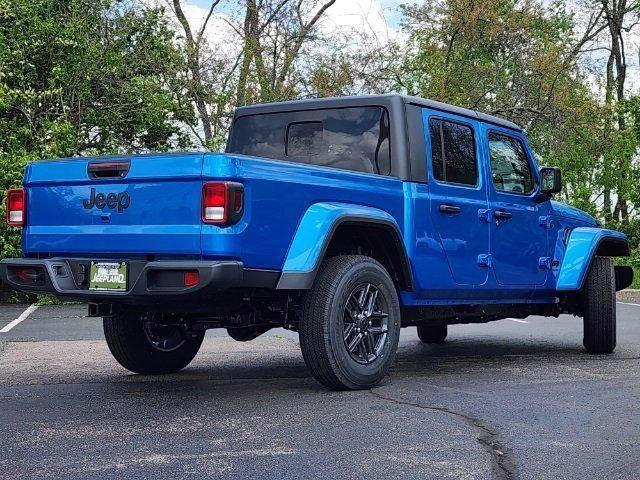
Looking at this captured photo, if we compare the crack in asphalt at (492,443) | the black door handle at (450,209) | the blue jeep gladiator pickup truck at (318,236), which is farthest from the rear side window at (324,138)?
the crack in asphalt at (492,443)

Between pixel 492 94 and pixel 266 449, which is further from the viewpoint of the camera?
pixel 492 94

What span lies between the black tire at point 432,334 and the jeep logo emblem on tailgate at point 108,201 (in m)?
5.07

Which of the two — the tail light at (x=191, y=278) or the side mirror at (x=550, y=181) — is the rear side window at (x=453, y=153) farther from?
the tail light at (x=191, y=278)

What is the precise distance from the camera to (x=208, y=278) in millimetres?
5543

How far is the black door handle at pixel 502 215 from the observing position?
26.0 feet

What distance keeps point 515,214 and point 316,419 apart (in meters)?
3.44

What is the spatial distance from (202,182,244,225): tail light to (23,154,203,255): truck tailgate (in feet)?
0.19

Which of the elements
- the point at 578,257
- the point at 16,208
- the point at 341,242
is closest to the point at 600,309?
the point at 578,257

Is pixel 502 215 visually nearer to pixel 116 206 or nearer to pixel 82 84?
pixel 116 206

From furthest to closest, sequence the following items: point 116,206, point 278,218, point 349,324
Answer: point 349,324, point 116,206, point 278,218

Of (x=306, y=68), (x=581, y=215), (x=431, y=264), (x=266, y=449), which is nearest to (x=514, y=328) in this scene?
(x=581, y=215)

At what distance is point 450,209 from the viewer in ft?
24.0

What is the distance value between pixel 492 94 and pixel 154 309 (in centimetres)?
2352

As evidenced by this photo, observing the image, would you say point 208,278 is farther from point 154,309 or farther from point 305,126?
point 305,126
